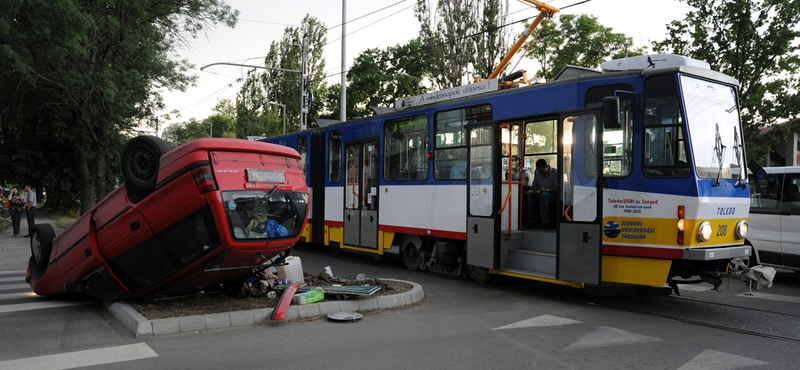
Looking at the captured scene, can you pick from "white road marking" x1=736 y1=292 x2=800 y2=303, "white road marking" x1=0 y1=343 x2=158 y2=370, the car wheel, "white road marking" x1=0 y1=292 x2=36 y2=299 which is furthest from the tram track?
"white road marking" x1=0 y1=292 x2=36 y2=299

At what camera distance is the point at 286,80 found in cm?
4538

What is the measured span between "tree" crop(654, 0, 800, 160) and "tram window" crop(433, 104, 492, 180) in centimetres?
1170

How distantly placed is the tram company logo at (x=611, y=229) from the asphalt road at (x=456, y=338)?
104 cm

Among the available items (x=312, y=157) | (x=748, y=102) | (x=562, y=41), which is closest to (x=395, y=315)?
(x=312, y=157)

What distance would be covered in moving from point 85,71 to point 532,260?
1897cm

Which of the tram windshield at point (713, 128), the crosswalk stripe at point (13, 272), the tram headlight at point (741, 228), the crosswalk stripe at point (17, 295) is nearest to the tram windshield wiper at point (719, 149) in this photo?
the tram windshield at point (713, 128)

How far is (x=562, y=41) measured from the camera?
33.9m

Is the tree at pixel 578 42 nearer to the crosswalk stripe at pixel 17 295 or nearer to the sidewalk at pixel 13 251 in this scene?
the sidewalk at pixel 13 251

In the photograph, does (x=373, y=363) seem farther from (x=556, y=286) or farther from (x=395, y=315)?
(x=556, y=286)

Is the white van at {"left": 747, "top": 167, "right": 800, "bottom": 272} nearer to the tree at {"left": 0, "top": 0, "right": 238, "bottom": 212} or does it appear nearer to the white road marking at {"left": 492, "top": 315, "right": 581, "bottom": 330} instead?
the white road marking at {"left": 492, "top": 315, "right": 581, "bottom": 330}

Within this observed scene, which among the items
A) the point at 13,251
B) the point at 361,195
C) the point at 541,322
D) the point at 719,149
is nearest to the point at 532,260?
the point at 541,322

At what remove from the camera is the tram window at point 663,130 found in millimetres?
7617

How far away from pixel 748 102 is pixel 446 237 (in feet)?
43.7

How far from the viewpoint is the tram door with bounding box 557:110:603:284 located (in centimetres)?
798
